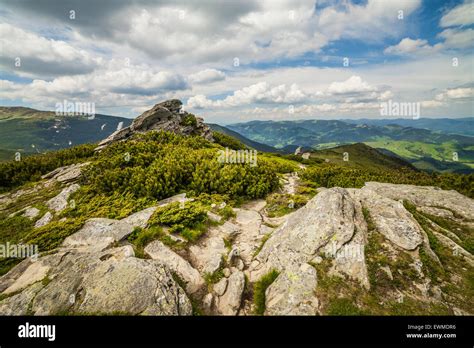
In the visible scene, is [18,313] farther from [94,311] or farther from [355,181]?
[355,181]

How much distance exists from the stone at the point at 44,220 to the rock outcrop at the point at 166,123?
2082 cm

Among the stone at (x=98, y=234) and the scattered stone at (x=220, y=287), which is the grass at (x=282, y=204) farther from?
the stone at (x=98, y=234)

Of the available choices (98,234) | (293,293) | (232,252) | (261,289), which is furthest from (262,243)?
(98,234)

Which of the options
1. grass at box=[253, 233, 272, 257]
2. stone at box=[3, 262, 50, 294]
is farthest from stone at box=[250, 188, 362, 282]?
stone at box=[3, 262, 50, 294]

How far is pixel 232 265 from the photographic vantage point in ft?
33.2

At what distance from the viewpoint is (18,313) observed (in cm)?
751

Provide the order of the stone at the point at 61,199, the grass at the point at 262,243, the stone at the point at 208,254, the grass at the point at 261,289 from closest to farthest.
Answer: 1. the grass at the point at 261,289
2. the stone at the point at 208,254
3. the grass at the point at 262,243
4. the stone at the point at 61,199

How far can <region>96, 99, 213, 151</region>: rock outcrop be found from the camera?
39.4 meters

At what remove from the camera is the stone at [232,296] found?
815 cm

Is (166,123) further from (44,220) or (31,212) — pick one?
(44,220)

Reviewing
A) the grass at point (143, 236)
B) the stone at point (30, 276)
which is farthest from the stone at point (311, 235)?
the stone at point (30, 276)

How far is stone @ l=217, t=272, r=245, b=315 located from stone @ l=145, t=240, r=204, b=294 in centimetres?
110

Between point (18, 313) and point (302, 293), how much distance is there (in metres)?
9.41
